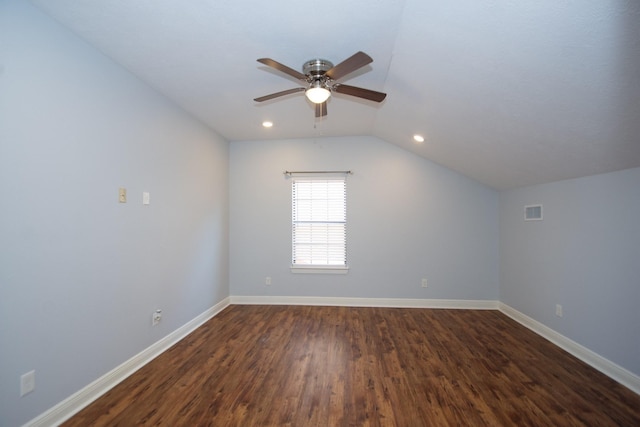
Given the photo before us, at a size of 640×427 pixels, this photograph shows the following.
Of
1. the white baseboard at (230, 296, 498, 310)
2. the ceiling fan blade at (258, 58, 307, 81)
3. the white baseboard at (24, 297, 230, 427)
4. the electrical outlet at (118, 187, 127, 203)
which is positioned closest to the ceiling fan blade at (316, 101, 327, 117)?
the ceiling fan blade at (258, 58, 307, 81)

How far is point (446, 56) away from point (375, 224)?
274cm

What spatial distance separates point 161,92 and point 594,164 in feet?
13.1

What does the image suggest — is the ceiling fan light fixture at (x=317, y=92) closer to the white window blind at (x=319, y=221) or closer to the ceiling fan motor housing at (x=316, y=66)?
the ceiling fan motor housing at (x=316, y=66)

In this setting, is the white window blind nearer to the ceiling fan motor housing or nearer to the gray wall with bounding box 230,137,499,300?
the gray wall with bounding box 230,137,499,300

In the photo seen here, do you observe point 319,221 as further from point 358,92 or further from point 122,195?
point 122,195

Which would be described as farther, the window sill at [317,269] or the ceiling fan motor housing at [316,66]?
the window sill at [317,269]

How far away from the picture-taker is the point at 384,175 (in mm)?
4496

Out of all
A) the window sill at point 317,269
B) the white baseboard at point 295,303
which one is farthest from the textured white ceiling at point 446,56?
the window sill at point 317,269

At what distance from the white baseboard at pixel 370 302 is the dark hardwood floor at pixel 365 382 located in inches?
29.6

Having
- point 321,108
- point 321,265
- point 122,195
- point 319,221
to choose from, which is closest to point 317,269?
point 321,265

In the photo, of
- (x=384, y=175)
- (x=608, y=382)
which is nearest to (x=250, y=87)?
(x=384, y=175)

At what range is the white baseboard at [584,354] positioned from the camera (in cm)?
225

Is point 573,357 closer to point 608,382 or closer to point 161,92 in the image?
point 608,382

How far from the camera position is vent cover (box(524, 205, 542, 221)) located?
3.41 metres
